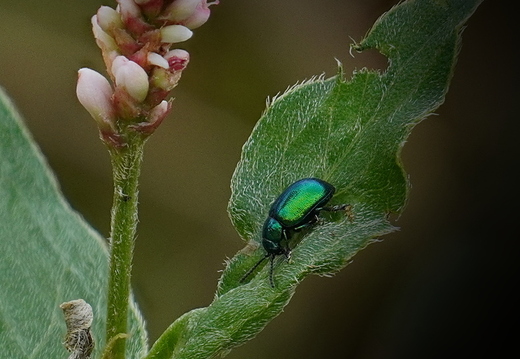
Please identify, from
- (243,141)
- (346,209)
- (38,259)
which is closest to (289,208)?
(346,209)

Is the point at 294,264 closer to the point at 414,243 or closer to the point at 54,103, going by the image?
the point at 414,243

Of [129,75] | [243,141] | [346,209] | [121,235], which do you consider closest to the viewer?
[129,75]

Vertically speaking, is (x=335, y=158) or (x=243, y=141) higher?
(x=243, y=141)

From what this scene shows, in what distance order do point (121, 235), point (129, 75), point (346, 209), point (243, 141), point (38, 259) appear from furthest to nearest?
point (243, 141), point (38, 259), point (346, 209), point (121, 235), point (129, 75)

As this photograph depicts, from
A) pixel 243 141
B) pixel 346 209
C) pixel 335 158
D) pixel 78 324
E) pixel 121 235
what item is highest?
pixel 243 141

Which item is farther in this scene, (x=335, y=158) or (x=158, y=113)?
(x=335, y=158)

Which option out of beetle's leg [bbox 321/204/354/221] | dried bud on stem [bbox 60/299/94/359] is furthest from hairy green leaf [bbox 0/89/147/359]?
beetle's leg [bbox 321/204/354/221]

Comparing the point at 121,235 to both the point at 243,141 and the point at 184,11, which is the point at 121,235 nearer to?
the point at 184,11
